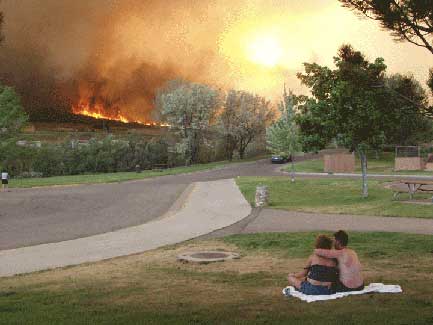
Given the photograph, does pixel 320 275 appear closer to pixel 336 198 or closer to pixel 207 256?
pixel 207 256

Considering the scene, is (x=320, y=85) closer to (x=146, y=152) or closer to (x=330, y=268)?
(x=330, y=268)

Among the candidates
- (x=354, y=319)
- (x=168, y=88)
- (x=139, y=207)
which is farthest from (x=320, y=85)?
(x=168, y=88)

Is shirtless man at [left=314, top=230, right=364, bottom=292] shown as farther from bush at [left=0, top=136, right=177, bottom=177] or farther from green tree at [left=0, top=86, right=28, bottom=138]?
bush at [left=0, top=136, right=177, bottom=177]

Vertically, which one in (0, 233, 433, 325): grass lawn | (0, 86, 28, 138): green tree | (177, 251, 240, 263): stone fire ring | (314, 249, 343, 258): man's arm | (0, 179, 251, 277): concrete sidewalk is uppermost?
(0, 86, 28, 138): green tree

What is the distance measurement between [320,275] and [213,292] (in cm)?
177

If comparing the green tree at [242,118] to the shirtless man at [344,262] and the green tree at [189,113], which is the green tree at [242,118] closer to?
the green tree at [189,113]

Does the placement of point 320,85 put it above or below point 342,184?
above

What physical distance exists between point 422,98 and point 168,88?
232 ft

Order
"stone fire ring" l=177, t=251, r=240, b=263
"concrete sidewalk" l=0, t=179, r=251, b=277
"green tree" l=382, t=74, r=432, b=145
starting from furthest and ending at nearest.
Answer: "concrete sidewalk" l=0, t=179, r=251, b=277
"stone fire ring" l=177, t=251, r=240, b=263
"green tree" l=382, t=74, r=432, b=145

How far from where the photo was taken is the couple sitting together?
353 inches

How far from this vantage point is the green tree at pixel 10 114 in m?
58.2

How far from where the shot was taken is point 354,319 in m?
7.46

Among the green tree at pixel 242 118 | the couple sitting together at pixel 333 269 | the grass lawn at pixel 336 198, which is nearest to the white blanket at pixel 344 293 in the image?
the couple sitting together at pixel 333 269

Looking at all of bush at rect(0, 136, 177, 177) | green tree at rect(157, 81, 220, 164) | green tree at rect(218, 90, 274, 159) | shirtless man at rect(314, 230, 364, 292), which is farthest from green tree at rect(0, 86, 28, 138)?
shirtless man at rect(314, 230, 364, 292)
